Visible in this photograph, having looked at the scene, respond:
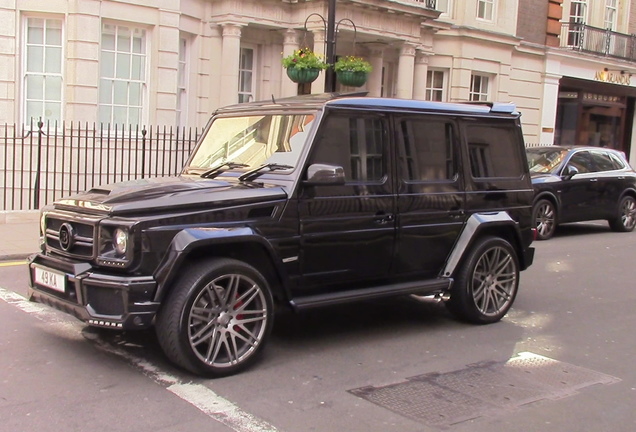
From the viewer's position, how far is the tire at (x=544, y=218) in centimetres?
1316

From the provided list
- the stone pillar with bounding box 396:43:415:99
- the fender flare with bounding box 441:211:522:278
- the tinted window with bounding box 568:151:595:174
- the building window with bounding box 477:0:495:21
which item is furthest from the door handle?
the building window with bounding box 477:0:495:21

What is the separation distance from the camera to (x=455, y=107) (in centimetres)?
688

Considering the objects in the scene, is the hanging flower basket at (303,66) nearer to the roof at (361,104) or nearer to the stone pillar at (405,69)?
the roof at (361,104)

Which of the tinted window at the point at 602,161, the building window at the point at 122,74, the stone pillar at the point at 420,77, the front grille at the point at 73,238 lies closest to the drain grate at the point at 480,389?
the front grille at the point at 73,238

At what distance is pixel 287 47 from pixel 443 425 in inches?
573

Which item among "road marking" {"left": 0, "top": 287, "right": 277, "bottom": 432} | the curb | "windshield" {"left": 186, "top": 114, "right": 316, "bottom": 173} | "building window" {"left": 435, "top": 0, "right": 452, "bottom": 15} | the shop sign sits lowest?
"road marking" {"left": 0, "top": 287, "right": 277, "bottom": 432}

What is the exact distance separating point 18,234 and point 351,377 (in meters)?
7.76

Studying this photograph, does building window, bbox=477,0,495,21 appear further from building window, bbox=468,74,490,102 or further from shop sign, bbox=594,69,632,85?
shop sign, bbox=594,69,632,85

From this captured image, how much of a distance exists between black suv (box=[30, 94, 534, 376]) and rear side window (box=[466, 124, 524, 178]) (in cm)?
2

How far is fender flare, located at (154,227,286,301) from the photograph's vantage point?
495cm

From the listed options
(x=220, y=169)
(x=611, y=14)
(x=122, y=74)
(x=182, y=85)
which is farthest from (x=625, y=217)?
(x=611, y=14)

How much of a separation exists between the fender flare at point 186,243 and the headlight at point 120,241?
0.88 feet

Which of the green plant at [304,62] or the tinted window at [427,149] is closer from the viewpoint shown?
the tinted window at [427,149]

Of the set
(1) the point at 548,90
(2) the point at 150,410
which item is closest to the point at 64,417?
(2) the point at 150,410
